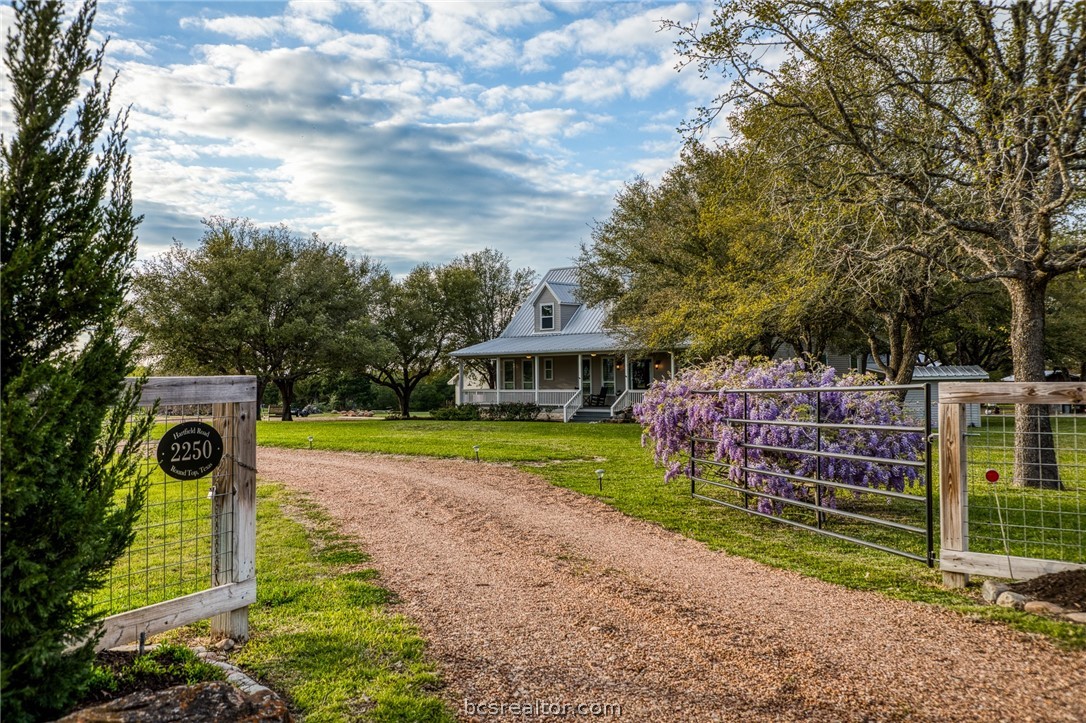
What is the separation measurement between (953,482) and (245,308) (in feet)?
95.2

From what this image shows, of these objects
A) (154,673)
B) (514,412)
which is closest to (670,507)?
(154,673)

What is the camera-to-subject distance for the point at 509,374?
116 feet

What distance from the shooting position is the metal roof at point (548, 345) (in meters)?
27.6

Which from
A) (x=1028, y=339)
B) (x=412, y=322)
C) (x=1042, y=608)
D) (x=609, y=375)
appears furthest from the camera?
(x=412, y=322)

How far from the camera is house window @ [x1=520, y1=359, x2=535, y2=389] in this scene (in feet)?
109

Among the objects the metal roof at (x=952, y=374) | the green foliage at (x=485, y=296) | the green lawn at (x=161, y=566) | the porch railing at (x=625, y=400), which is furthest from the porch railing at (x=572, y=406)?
the green lawn at (x=161, y=566)

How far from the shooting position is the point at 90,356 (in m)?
2.87

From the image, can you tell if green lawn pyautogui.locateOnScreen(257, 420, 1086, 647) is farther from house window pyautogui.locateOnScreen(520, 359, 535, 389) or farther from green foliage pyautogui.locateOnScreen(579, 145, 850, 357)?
house window pyautogui.locateOnScreen(520, 359, 535, 389)

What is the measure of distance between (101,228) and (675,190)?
21371 millimetres

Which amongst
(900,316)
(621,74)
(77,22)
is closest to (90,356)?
(77,22)

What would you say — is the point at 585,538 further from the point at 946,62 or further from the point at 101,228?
the point at 946,62

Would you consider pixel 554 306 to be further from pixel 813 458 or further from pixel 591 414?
pixel 813 458

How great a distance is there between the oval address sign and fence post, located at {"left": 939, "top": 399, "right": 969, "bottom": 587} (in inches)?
213

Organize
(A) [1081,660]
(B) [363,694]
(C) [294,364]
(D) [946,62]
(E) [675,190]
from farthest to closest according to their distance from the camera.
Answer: (C) [294,364]
(E) [675,190]
(D) [946,62]
(A) [1081,660]
(B) [363,694]
